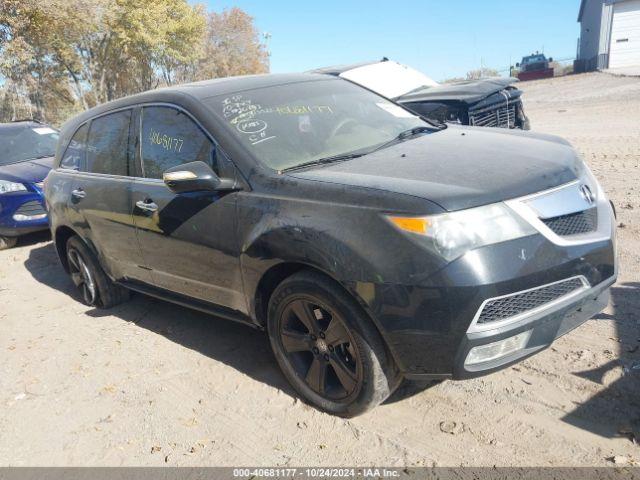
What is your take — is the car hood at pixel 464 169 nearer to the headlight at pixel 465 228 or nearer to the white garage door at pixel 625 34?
the headlight at pixel 465 228

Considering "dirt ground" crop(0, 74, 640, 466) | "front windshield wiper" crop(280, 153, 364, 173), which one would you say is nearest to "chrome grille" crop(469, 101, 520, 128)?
"dirt ground" crop(0, 74, 640, 466)

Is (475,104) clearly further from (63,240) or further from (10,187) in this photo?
(10,187)

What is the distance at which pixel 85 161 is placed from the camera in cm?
491

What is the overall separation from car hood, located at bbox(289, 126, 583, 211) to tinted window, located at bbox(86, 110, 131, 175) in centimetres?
185

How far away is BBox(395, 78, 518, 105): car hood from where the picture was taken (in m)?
7.19

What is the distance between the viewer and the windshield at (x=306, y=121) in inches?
136

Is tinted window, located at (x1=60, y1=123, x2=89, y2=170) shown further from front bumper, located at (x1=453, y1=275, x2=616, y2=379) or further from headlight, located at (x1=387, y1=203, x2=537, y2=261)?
front bumper, located at (x1=453, y1=275, x2=616, y2=379)

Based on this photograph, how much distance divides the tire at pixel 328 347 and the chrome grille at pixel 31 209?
5.94 meters

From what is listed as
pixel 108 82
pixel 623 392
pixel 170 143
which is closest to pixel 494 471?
pixel 623 392

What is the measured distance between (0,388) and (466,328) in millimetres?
3389

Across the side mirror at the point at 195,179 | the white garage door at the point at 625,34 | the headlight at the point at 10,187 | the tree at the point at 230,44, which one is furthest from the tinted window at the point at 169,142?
the tree at the point at 230,44

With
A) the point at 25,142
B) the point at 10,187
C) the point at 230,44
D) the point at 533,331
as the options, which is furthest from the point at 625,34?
the point at 533,331

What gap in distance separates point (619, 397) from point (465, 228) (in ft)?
4.33

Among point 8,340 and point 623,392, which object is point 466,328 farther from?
point 8,340
